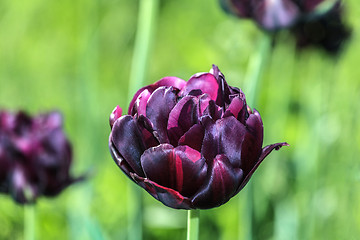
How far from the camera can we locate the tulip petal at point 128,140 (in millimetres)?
458

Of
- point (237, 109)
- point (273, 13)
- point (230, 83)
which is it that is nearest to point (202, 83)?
point (237, 109)

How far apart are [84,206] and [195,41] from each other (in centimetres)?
91

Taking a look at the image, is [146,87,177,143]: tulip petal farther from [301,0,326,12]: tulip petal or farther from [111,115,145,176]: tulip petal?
[301,0,326,12]: tulip petal

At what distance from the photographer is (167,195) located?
1.47 feet

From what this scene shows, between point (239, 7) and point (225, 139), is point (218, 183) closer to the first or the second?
point (225, 139)

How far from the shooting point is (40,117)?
34.0 inches

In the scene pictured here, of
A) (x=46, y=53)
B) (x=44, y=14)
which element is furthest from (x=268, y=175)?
(x=44, y=14)

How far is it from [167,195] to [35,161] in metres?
0.38

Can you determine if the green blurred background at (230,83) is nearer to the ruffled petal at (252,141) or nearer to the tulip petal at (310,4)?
the tulip petal at (310,4)

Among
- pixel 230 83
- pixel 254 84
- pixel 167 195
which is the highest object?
pixel 230 83

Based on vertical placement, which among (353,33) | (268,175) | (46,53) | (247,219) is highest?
(46,53)

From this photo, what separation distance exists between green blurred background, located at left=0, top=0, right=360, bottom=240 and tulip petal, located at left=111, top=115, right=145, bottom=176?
0.30 meters

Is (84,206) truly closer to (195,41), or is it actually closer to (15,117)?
(15,117)

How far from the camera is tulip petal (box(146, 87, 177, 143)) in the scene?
462 millimetres
